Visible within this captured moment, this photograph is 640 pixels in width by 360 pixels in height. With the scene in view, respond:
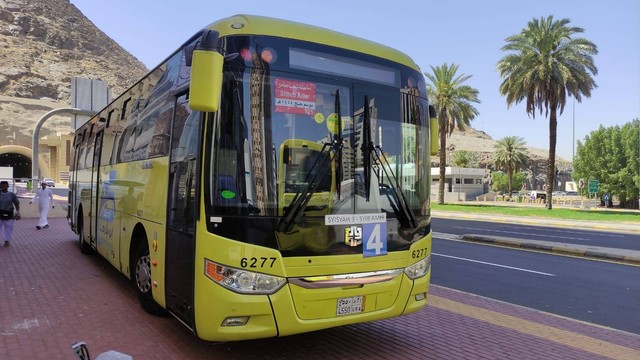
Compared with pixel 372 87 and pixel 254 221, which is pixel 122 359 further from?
pixel 372 87

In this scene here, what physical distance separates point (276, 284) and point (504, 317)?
12.8 feet

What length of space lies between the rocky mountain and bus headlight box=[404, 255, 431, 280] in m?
122

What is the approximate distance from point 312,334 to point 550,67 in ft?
111

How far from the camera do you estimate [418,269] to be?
16.8 feet

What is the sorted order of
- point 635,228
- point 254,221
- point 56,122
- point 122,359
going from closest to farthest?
1. point 122,359
2. point 254,221
3. point 635,228
4. point 56,122

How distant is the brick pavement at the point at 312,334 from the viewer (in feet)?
16.5

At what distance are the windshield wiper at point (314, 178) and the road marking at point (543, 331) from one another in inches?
131

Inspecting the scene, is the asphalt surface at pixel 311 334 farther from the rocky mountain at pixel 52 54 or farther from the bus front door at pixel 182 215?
the rocky mountain at pixel 52 54

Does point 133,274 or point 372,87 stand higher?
point 372,87

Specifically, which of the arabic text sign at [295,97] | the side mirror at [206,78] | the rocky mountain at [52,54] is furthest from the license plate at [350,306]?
the rocky mountain at [52,54]

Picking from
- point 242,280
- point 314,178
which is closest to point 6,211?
point 242,280

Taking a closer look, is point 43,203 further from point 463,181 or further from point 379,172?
point 463,181

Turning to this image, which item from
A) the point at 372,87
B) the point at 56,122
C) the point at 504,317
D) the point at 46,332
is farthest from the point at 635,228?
the point at 56,122

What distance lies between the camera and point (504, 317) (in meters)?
6.64
